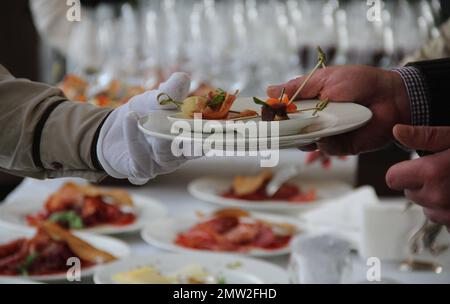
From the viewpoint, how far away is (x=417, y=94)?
1372 mm

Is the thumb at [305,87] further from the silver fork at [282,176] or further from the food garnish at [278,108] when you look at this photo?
the silver fork at [282,176]

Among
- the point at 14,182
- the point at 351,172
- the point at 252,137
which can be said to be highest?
the point at 252,137

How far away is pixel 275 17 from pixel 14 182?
5.78 feet

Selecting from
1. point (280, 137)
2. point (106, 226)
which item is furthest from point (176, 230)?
point (280, 137)

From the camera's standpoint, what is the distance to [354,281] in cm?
164

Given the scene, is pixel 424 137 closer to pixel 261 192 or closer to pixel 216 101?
pixel 216 101

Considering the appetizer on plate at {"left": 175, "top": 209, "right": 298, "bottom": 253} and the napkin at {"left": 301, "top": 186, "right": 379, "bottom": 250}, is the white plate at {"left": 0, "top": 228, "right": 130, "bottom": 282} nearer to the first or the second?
the appetizer on plate at {"left": 175, "top": 209, "right": 298, "bottom": 253}

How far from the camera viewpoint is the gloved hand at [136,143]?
111 centimetres

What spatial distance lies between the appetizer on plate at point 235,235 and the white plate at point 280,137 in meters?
0.82

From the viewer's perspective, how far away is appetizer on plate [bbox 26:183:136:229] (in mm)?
2074

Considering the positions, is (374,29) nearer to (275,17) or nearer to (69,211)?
(275,17)

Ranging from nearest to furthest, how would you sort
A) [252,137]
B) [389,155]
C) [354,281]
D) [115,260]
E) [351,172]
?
1. [252,137]
2. [354,281]
3. [115,260]
4. [389,155]
5. [351,172]

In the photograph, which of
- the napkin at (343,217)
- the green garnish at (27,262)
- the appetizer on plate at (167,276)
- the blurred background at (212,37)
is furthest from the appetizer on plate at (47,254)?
the blurred background at (212,37)
